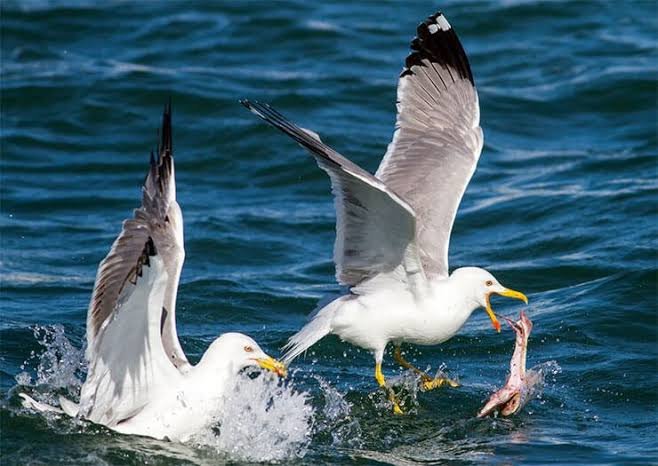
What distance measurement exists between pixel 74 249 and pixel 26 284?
126cm

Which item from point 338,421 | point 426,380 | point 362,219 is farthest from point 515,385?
point 362,219

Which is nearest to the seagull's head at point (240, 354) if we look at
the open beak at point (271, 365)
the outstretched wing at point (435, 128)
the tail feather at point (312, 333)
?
the open beak at point (271, 365)

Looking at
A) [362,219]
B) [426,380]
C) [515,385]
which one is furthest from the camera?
[426,380]

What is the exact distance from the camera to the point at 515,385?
27.4 feet

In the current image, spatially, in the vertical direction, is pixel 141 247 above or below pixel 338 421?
above

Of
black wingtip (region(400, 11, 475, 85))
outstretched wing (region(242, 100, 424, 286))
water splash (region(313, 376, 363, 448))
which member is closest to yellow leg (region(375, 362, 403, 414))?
water splash (region(313, 376, 363, 448))

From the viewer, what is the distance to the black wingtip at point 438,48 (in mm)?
9359

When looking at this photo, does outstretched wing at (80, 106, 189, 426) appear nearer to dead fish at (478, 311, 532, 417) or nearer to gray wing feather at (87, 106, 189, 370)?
gray wing feather at (87, 106, 189, 370)

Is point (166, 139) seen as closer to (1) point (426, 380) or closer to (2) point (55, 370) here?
(2) point (55, 370)

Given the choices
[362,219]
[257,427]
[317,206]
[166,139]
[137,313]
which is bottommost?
[257,427]

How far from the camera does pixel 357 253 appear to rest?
331 inches

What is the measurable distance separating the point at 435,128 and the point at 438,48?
591mm

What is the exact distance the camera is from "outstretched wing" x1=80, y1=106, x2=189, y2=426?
6825 millimetres

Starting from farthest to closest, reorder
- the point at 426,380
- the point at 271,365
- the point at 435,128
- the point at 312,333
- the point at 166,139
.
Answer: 1. the point at 435,128
2. the point at 426,380
3. the point at 312,333
4. the point at 166,139
5. the point at 271,365
